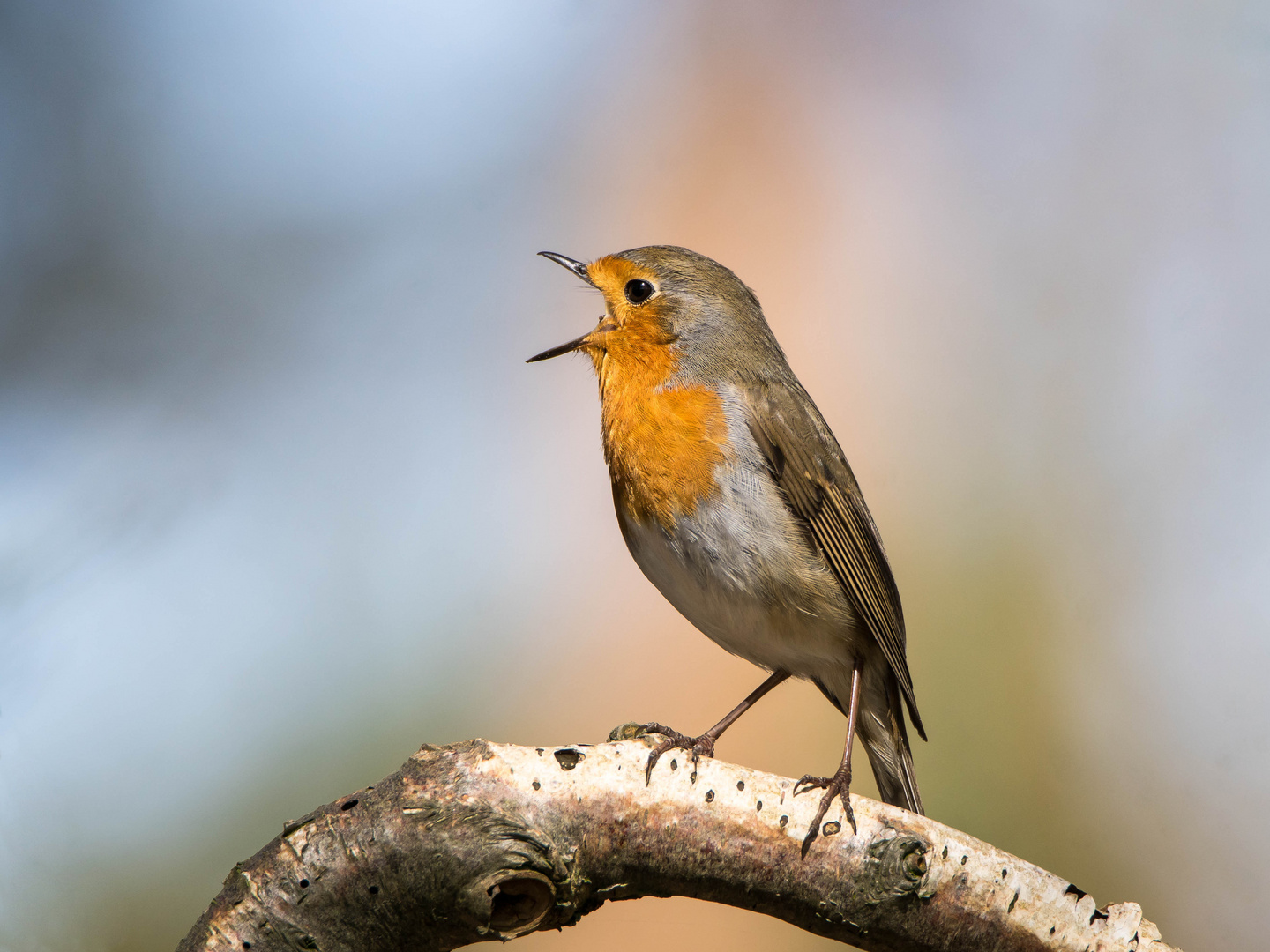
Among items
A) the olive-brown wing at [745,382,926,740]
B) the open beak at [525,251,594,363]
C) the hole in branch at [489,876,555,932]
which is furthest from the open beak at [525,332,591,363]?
the hole in branch at [489,876,555,932]

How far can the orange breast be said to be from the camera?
8.19 ft

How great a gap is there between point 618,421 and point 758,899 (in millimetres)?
1293

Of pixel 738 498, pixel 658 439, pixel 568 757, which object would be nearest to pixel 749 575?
pixel 738 498

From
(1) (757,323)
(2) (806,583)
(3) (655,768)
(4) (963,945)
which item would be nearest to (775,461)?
(2) (806,583)

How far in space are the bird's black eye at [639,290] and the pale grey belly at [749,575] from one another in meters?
0.73

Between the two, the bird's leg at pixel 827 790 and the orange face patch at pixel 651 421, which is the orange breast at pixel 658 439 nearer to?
the orange face patch at pixel 651 421

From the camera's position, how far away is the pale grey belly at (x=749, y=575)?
8.16 feet

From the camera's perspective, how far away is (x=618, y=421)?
2.66 m

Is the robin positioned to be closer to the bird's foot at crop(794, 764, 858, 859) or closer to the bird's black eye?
the bird's black eye

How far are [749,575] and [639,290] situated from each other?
1.01 m

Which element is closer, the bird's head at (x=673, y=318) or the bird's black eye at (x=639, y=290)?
the bird's head at (x=673, y=318)

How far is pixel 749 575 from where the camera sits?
2.50m

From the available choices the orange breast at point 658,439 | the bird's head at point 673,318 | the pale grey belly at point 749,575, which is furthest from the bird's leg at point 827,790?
the bird's head at point 673,318

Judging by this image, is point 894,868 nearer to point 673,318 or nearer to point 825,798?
point 825,798
